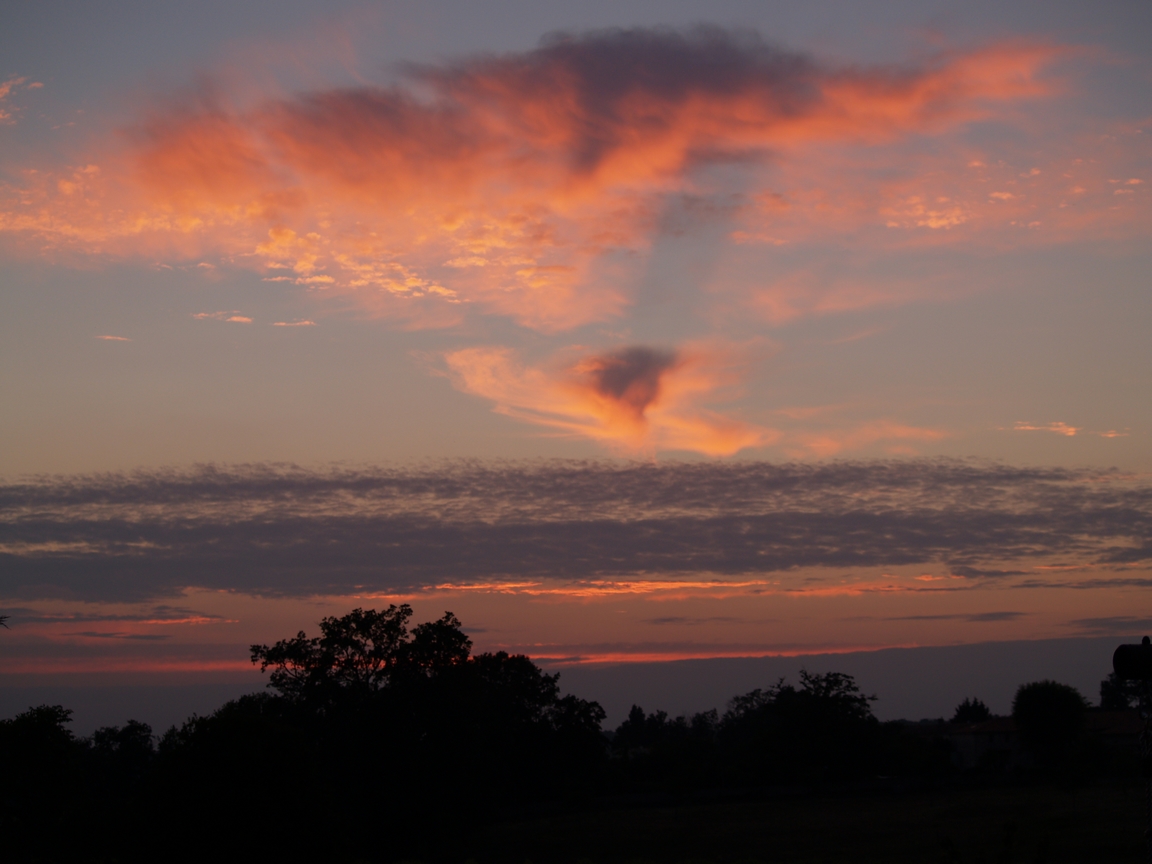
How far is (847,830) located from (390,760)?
105ft

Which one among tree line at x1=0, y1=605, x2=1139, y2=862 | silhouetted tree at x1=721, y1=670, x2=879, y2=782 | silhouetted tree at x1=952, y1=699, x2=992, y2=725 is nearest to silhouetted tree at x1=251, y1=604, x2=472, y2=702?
tree line at x1=0, y1=605, x2=1139, y2=862

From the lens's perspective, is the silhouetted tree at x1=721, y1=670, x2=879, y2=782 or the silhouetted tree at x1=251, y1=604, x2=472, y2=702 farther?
the silhouetted tree at x1=721, y1=670, x2=879, y2=782

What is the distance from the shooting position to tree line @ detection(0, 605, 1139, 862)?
3067 cm

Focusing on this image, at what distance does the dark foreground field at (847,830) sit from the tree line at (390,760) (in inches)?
163

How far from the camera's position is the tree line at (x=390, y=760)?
30672 millimetres

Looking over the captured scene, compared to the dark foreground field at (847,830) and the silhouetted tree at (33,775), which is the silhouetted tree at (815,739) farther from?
the silhouetted tree at (33,775)

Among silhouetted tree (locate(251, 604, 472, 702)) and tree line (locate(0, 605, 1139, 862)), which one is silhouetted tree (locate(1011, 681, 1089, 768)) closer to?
tree line (locate(0, 605, 1139, 862))

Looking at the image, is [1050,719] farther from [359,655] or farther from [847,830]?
[359,655]

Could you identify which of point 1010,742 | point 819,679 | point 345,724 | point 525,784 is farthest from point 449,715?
point 1010,742

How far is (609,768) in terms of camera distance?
297ft

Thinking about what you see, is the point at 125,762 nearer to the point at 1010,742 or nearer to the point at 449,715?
the point at 449,715

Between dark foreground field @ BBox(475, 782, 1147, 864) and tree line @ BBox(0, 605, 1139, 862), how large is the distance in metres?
4.13

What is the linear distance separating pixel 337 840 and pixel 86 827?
1516cm

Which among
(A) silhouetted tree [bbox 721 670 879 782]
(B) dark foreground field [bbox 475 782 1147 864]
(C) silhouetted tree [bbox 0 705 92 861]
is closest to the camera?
(C) silhouetted tree [bbox 0 705 92 861]
